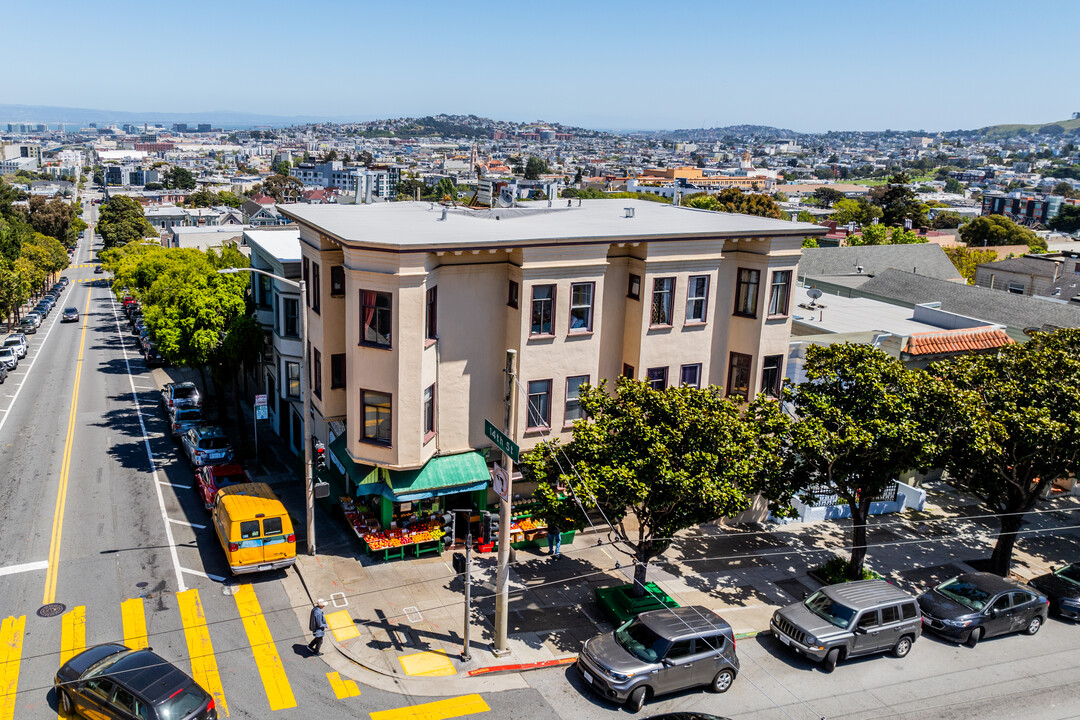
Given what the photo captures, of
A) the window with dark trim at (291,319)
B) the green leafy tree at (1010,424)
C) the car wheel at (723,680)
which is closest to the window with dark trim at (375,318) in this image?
the window with dark trim at (291,319)

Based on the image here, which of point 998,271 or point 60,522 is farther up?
point 998,271

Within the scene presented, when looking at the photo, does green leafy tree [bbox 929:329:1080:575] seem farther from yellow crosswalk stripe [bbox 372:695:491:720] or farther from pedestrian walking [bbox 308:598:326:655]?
pedestrian walking [bbox 308:598:326:655]

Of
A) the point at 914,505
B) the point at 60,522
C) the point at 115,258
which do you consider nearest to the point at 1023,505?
the point at 914,505

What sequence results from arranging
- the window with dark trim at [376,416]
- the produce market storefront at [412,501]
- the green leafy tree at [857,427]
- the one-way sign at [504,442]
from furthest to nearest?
the produce market storefront at [412,501] → the window with dark trim at [376,416] → the green leafy tree at [857,427] → the one-way sign at [504,442]

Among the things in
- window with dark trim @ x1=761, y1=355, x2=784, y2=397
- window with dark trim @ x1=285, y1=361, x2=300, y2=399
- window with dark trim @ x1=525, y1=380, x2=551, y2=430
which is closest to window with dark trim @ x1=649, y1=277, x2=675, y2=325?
window with dark trim @ x1=525, y1=380, x2=551, y2=430

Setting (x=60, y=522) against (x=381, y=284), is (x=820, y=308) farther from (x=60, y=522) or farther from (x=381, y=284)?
(x=60, y=522)

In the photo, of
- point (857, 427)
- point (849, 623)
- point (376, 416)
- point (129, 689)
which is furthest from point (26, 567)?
point (857, 427)

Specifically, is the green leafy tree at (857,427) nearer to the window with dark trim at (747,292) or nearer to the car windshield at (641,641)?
the window with dark trim at (747,292)
